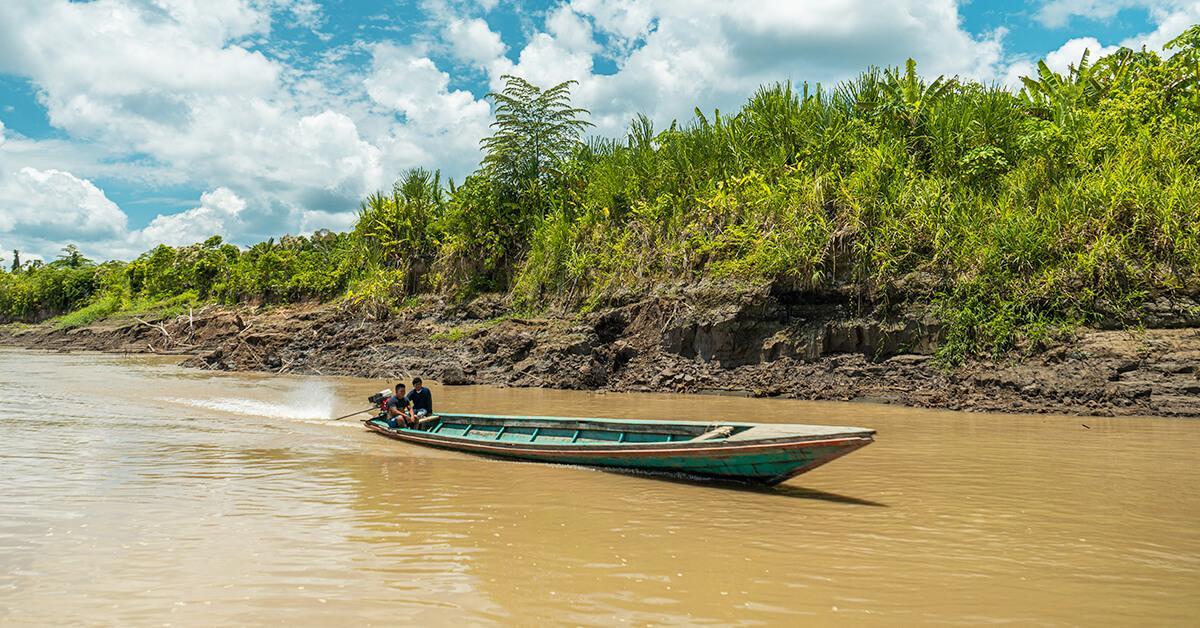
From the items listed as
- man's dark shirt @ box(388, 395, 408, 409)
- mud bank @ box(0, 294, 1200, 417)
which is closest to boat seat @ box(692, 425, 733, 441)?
man's dark shirt @ box(388, 395, 408, 409)

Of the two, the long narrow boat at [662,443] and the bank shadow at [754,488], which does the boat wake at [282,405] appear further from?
the bank shadow at [754,488]

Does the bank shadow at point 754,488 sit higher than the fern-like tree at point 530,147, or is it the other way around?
the fern-like tree at point 530,147

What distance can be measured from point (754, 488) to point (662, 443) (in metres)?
1.00

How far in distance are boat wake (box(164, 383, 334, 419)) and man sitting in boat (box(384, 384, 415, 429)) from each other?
8.76 feet

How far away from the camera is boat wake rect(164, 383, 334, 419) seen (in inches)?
513

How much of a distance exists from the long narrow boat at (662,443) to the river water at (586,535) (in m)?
0.21

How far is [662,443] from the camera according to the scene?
720 cm

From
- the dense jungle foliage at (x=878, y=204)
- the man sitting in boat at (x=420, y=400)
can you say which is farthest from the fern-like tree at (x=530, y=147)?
the man sitting in boat at (x=420, y=400)

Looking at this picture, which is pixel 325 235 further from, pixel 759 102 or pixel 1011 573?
pixel 1011 573

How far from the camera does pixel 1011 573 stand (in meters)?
4.43

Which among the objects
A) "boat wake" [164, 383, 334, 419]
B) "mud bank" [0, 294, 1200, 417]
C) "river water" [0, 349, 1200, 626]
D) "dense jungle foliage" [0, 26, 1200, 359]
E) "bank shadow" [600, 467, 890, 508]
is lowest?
"river water" [0, 349, 1200, 626]

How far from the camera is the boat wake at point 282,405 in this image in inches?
513

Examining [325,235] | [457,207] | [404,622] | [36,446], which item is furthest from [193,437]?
[325,235]

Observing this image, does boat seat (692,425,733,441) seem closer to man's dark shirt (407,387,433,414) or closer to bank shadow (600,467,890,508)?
bank shadow (600,467,890,508)
